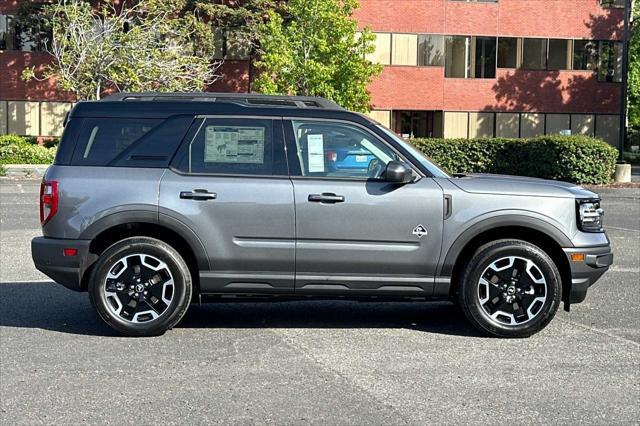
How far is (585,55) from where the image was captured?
1784 inches

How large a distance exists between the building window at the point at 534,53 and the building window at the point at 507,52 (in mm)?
435

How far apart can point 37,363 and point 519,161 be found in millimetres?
25494

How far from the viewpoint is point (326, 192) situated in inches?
279

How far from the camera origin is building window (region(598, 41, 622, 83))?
149 feet

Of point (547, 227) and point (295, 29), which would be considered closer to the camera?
point (547, 227)

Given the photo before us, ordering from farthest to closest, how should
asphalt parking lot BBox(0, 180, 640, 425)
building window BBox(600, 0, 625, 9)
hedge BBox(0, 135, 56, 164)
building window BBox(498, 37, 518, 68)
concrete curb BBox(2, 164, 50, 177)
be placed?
1. building window BBox(600, 0, 625, 9)
2. building window BBox(498, 37, 518, 68)
3. hedge BBox(0, 135, 56, 164)
4. concrete curb BBox(2, 164, 50, 177)
5. asphalt parking lot BBox(0, 180, 640, 425)

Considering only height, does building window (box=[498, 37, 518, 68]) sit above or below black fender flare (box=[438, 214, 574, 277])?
above

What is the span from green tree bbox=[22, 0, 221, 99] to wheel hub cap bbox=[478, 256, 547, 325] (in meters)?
27.5

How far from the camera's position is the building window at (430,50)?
141 ft

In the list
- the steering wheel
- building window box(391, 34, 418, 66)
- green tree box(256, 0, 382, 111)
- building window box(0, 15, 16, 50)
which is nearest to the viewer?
the steering wheel

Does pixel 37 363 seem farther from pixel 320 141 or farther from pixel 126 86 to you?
pixel 126 86

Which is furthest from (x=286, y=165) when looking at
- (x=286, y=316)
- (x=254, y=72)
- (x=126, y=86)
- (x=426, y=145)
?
(x=254, y=72)

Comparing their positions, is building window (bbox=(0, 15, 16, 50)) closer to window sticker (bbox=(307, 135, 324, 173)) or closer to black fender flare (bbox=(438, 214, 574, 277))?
window sticker (bbox=(307, 135, 324, 173))

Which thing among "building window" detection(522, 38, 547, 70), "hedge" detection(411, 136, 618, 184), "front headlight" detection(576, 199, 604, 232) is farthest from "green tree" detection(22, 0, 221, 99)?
"front headlight" detection(576, 199, 604, 232)
